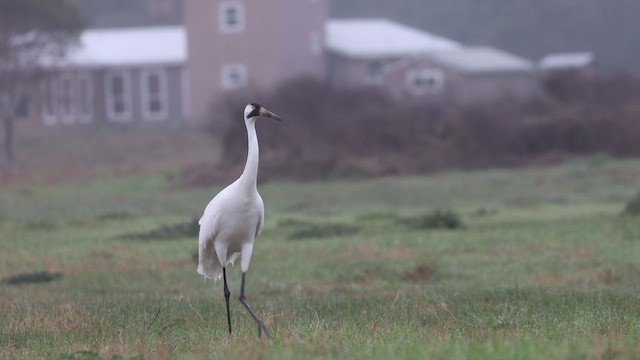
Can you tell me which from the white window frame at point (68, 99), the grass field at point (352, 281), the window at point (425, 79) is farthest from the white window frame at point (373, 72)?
the grass field at point (352, 281)

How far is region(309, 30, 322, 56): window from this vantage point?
A: 5762 centimetres

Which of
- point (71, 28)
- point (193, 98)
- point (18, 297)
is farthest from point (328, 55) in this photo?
point (18, 297)

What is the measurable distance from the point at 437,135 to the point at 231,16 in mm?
20317

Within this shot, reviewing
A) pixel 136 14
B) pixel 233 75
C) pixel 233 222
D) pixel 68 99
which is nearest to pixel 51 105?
pixel 68 99

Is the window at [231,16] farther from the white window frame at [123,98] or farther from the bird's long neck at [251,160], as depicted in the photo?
the bird's long neck at [251,160]

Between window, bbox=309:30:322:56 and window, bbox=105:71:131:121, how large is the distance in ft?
31.1

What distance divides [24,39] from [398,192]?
2437 centimetres

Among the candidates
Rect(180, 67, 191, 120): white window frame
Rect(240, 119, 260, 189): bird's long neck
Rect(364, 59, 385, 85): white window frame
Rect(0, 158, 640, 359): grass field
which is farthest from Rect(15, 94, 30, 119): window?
Rect(240, 119, 260, 189): bird's long neck

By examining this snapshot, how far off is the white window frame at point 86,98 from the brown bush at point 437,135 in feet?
66.4

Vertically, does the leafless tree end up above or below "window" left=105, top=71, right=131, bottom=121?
above

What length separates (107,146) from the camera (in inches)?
1971

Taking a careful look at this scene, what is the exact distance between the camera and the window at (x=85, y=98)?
60.0 metres

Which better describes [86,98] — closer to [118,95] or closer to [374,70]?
[118,95]

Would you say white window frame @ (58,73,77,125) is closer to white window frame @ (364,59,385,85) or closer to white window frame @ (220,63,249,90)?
white window frame @ (220,63,249,90)
